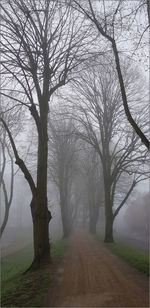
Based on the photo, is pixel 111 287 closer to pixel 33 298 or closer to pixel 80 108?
pixel 33 298

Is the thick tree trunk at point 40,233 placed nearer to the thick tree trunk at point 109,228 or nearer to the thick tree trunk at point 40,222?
the thick tree trunk at point 40,222

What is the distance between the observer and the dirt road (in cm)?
741

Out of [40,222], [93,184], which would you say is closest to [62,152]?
[93,184]

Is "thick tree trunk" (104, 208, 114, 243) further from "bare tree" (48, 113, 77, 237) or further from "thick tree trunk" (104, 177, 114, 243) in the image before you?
"bare tree" (48, 113, 77, 237)

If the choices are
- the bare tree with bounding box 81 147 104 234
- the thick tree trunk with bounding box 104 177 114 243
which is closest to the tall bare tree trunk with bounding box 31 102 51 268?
the thick tree trunk with bounding box 104 177 114 243

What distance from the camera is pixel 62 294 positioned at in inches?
330

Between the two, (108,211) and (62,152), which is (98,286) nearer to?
(108,211)

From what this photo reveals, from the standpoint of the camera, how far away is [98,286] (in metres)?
8.88

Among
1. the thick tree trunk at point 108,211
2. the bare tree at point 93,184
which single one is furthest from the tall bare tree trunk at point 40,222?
the bare tree at point 93,184

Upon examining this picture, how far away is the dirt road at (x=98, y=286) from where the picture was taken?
7406 mm

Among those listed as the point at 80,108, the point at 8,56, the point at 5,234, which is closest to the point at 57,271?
the point at 8,56

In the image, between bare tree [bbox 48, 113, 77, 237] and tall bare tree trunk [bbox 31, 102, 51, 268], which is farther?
bare tree [bbox 48, 113, 77, 237]

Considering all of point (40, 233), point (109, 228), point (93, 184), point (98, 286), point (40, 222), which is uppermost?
point (93, 184)

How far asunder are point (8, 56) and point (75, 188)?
4271 centimetres
